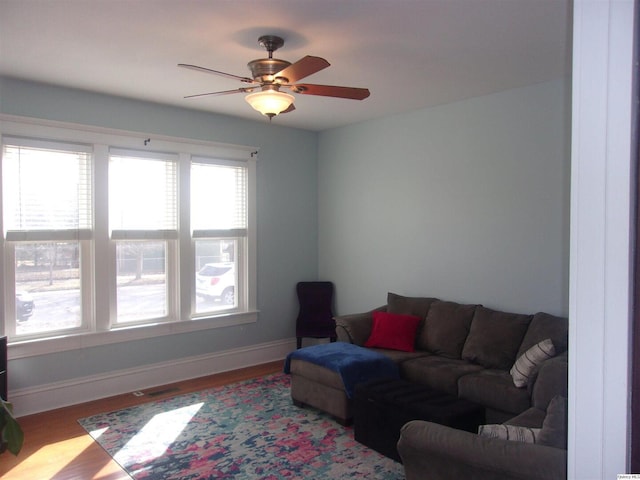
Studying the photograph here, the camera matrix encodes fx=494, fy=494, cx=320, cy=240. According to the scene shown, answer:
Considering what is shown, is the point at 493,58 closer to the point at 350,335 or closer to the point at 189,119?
the point at 350,335

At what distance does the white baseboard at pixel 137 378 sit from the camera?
4.23 m

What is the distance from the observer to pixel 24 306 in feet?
13.9

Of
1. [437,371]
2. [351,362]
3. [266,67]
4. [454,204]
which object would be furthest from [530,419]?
[266,67]

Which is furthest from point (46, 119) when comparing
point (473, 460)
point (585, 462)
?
point (585, 462)

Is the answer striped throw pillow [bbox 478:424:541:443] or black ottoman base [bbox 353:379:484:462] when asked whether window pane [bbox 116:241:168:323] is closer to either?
black ottoman base [bbox 353:379:484:462]

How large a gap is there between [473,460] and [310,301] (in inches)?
162

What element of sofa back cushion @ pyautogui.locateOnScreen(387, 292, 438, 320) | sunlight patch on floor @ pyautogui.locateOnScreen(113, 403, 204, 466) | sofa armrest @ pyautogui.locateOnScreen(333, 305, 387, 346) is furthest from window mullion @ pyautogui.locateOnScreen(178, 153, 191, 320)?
sofa back cushion @ pyautogui.locateOnScreen(387, 292, 438, 320)

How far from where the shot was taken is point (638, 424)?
609 millimetres

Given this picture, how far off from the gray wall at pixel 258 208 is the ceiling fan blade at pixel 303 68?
242 centimetres

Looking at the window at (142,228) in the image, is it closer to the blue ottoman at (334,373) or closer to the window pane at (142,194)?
the window pane at (142,194)

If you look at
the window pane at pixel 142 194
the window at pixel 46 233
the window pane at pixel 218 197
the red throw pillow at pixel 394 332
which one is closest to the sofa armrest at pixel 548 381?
the red throw pillow at pixel 394 332

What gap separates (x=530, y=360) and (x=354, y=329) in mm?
1748

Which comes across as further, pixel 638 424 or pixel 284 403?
pixel 284 403

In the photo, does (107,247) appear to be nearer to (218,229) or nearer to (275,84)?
(218,229)
